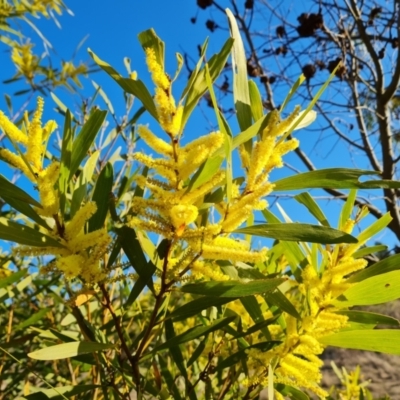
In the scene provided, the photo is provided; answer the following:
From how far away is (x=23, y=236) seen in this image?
1.43 ft

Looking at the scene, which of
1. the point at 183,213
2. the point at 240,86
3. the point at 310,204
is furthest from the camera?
the point at 310,204

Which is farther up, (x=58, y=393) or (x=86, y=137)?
(x=86, y=137)

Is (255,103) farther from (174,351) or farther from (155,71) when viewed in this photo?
(174,351)

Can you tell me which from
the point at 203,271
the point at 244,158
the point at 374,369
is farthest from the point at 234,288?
the point at 374,369

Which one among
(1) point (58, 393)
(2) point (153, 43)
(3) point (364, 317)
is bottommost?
(1) point (58, 393)

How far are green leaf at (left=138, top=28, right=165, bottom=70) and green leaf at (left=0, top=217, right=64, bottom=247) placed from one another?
7.8 inches

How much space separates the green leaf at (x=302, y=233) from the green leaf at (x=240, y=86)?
118 millimetres

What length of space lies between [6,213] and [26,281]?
64 cm

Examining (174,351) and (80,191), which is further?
(174,351)

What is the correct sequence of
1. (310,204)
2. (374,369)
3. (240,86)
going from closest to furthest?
1. (240,86)
2. (310,204)
3. (374,369)

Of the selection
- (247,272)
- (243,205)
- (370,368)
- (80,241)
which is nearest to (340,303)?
(247,272)

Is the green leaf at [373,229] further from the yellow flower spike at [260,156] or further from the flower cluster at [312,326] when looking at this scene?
the yellow flower spike at [260,156]

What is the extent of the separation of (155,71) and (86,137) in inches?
4.6

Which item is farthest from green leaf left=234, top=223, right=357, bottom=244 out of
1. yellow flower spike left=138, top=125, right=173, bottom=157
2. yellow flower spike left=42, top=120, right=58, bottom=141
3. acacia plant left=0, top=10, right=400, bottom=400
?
yellow flower spike left=42, top=120, right=58, bottom=141
